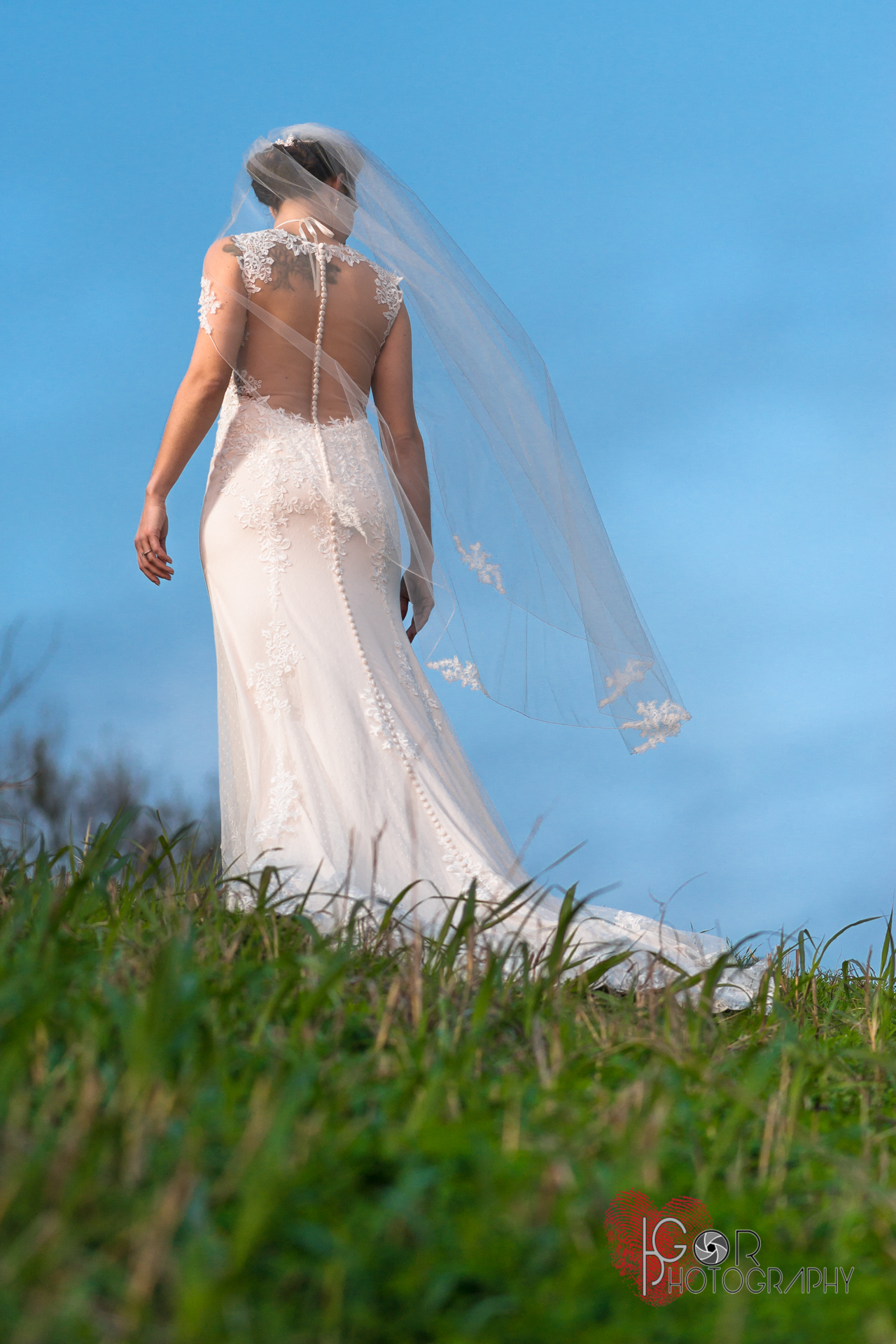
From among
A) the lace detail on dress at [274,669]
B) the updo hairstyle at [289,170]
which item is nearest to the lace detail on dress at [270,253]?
the updo hairstyle at [289,170]

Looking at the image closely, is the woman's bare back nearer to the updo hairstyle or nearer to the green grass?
the updo hairstyle

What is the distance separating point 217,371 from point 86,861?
2040mm

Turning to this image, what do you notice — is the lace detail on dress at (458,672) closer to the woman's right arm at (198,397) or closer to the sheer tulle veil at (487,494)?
the sheer tulle veil at (487,494)

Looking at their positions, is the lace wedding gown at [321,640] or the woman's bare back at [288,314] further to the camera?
the woman's bare back at [288,314]

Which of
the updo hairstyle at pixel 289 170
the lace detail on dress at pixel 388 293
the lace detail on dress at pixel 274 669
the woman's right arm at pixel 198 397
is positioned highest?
the updo hairstyle at pixel 289 170

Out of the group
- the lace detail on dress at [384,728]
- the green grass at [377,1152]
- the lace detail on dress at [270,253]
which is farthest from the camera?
the lace detail on dress at [270,253]

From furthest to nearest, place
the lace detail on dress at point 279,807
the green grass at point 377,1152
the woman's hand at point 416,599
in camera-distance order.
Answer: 1. the woman's hand at point 416,599
2. the lace detail on dress at point 279,807
3. the green grass at point 377,1152

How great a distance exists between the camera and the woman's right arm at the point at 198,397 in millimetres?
3844

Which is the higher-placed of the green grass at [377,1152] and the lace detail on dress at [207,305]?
the lace detail on dress at [207,305]

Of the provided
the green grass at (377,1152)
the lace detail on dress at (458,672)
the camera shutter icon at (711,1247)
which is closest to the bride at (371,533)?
the lace detail on dress at (458,672)

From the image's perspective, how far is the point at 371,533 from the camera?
4.01 metres

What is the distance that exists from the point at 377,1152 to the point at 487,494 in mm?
3176

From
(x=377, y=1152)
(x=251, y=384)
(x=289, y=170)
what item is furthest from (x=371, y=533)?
(x=377, y=1152)

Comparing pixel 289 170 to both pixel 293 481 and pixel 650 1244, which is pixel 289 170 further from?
pixel 650 1244
